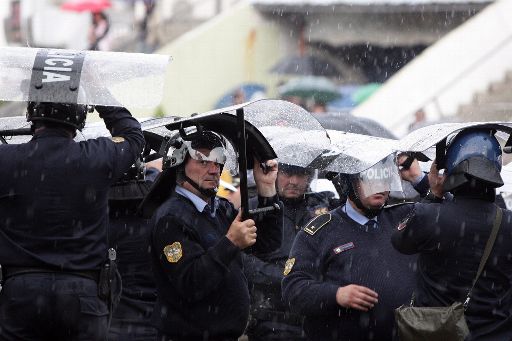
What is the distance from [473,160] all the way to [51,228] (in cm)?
224

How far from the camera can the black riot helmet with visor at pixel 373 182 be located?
7.23 metres

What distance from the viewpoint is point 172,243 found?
21.6 ft

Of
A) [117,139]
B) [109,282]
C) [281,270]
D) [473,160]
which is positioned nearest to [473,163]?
[473,160]

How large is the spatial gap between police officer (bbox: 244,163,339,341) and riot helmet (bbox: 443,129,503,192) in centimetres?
201

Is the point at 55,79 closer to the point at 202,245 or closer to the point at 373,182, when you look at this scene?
the point at 202,245

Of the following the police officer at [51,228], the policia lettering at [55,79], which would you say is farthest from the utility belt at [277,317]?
the policia lettering at [55,79]

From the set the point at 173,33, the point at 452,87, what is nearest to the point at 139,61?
the point at 452,87

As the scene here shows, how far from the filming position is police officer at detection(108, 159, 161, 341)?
7.95 m

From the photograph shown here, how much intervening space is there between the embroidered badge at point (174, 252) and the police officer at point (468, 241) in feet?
3.83

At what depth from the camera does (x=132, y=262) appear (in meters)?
8.12

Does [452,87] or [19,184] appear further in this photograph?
[452,87]

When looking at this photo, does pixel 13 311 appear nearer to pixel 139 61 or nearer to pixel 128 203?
pixel 139 61

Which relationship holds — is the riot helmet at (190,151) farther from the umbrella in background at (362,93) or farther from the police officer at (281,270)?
the umbrella in background at (362,93)

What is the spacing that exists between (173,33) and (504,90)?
31.1 ft
